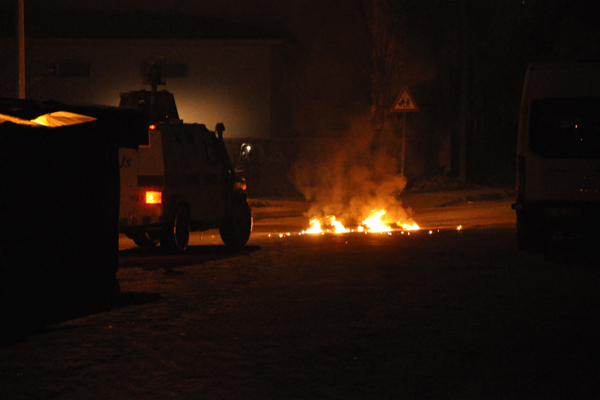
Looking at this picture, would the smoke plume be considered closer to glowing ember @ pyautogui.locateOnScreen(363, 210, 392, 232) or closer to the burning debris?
the burning debris

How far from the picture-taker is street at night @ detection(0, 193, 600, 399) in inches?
243

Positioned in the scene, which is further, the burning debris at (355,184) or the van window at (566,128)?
the burning debris at (355,184)

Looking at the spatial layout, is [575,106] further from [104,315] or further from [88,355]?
[88,355]

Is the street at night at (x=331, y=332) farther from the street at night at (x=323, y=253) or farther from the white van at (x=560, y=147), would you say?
the white van at (x=560, y=147)

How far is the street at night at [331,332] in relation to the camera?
616 centimetres

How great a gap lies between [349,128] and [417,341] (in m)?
25.8

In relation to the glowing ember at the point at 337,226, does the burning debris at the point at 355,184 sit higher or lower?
higher

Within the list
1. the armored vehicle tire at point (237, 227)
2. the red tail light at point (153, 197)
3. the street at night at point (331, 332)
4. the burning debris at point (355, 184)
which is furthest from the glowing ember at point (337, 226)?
the red tail light at point (153, 197)

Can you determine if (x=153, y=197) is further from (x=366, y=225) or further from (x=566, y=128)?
(x=366, y=225)

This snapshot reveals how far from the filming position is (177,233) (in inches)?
547

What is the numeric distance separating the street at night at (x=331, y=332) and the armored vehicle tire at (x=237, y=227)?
175 cm

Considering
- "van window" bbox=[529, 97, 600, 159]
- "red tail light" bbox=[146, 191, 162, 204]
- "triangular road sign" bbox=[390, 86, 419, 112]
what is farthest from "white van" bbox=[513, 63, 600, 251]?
"triangular road sign" bbox=[390, 86, 419, 112]

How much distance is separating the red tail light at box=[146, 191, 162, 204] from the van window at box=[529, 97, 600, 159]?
18.5ft

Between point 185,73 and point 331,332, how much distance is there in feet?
84.0
